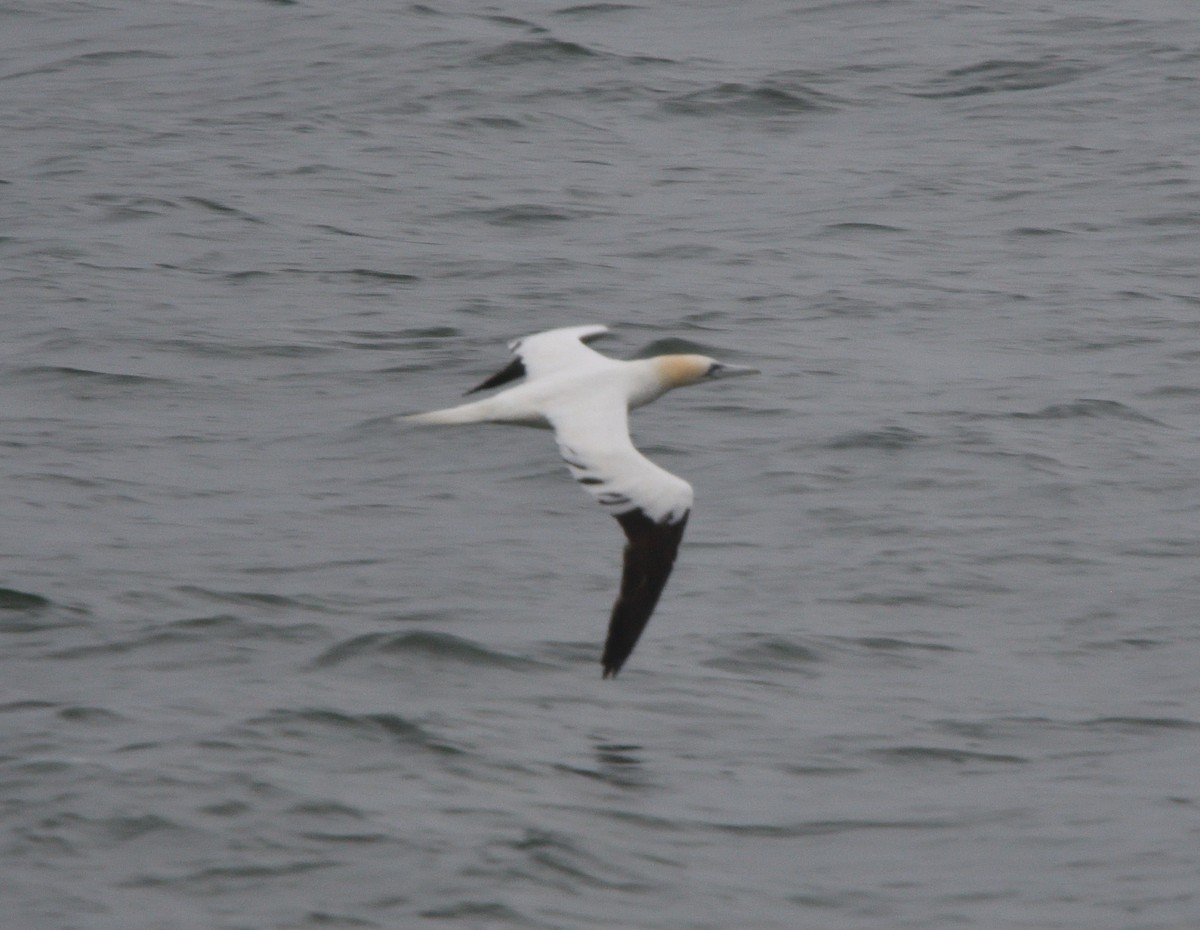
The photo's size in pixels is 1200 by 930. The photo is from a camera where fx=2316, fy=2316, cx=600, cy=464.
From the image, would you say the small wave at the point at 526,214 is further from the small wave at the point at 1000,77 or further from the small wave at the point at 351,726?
the small wave at the point at 351,726

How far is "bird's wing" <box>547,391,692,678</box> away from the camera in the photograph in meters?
A: 8.14

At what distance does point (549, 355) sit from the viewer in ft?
31.7

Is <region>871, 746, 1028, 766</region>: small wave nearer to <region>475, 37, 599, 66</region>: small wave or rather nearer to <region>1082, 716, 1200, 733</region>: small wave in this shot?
<region>1082, 716, 1200, 733</region>: small wave

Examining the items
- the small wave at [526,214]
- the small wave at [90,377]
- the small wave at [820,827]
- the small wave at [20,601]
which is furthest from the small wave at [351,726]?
the small wave at [526,214]

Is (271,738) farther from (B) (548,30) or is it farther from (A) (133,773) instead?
(B) (548,30)

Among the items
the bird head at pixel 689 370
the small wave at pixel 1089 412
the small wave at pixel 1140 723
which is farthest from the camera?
the small wave at pixel 1089 412

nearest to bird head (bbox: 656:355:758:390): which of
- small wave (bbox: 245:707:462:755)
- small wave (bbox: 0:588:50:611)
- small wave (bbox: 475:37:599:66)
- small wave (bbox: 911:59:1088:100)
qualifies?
small wave (bbox: 245:707:462:755)

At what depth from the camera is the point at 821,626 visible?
9.49 meters

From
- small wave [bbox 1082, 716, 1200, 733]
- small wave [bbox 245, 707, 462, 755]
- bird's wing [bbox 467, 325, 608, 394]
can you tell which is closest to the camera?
small wave [bbox 245, 707, 462, 755]

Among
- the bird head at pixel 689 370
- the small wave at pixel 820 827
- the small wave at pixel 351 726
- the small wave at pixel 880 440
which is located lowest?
the small wave at pixel 820 827

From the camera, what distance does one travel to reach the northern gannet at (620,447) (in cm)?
816

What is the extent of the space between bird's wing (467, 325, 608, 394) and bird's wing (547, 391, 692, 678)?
0.89 meters

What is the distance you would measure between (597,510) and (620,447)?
246 centimetres

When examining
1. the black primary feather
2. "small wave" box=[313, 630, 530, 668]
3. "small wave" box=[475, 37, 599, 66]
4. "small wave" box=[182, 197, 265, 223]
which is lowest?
"small wave" box=[313, 630, 530, 668]
